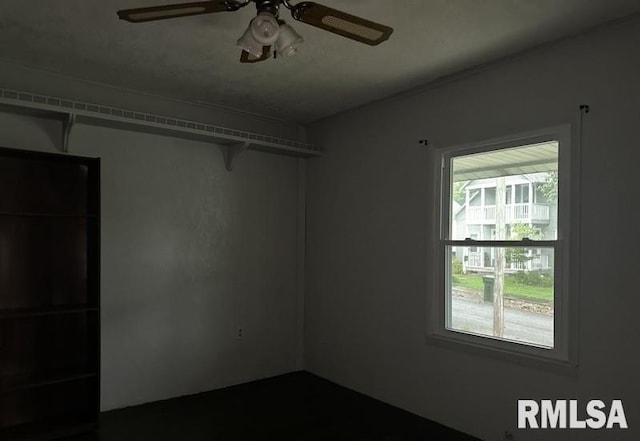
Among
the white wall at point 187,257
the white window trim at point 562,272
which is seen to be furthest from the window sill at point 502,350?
the white wall at point 187,257

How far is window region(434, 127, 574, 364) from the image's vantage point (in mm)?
→ 2764

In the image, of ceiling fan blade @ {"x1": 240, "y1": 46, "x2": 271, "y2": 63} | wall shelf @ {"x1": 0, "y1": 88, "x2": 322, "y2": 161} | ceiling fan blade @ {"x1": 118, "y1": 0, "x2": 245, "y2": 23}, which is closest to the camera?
ceiling fan blade @ {"x1": 118, "y1": 0, "x2": 245, "y2": 23}

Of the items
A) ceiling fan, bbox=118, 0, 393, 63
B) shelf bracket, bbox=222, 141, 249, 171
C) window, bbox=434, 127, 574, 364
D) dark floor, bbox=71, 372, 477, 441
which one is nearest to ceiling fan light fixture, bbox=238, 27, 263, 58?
ceiling fan, bbox=118, 0, 393, 63

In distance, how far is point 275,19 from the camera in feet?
6.27

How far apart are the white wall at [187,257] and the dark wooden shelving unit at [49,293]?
18cm

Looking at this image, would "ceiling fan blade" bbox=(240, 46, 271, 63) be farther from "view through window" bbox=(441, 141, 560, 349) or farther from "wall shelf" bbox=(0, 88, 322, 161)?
"view through window" bbox=(441, 141, 560, 349)

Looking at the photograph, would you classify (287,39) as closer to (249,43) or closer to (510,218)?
(249,43)

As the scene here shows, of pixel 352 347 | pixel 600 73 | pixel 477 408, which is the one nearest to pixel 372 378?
pixel 352 347

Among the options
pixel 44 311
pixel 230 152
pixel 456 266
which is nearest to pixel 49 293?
pixel 44 311

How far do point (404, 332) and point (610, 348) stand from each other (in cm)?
153

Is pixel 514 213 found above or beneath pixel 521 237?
above

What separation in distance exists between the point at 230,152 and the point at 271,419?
2.40 m

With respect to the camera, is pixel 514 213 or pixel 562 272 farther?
pixel 514 213

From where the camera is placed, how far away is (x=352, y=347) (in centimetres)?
418
